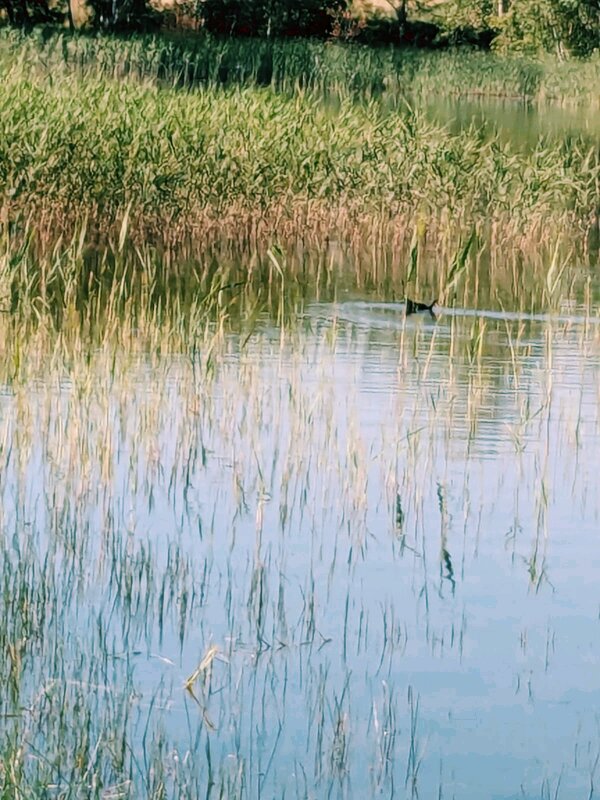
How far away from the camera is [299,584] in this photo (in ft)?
16.5

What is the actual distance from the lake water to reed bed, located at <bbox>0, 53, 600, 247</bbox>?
4.36 metres

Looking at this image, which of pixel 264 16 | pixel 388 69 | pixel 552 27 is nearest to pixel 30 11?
pixel 264 16

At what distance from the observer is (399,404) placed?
6.71 metres

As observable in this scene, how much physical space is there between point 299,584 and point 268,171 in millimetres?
7780

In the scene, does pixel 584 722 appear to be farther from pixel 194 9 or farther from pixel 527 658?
pixel 194 9

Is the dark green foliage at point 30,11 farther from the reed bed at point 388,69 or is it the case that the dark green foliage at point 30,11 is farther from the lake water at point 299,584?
the lake water at point 299,584

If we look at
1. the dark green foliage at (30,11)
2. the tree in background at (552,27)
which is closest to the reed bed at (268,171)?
the dark green foliage at (30,11)

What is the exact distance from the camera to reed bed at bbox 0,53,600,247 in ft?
38.9

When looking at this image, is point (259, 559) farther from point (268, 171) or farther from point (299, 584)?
point (268, 171)

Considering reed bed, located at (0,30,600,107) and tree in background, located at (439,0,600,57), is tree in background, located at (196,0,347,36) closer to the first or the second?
reed bed, located at (0,30,600,107)

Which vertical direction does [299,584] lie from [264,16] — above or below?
below

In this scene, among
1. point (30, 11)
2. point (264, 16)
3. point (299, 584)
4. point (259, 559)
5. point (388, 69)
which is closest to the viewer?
point (299, 584)

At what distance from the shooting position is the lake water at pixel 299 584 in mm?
3840

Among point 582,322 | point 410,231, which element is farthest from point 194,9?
point 582,322
